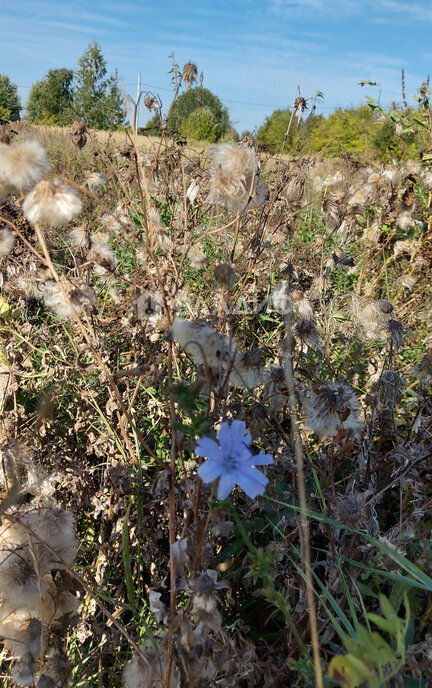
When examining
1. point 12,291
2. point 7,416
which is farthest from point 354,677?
point 12,291

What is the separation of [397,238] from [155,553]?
345 centimetres

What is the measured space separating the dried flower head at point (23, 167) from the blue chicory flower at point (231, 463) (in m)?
0.63

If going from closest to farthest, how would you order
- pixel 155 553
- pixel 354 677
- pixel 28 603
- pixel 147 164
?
pixel 354 677 → pixel 28 603 → pixel 155 553 → pixel 147 164

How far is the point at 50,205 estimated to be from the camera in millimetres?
1109

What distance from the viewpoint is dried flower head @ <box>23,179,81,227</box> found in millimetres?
1107

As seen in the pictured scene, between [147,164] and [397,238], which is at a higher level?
[397,238]

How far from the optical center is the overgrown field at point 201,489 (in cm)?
107

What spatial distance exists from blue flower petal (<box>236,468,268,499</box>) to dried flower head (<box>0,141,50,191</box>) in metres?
0.70

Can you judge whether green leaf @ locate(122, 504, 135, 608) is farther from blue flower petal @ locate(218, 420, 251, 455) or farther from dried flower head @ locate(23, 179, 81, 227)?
dried flower head @ locate(23, 179, 81, 227)

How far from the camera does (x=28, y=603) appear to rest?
4.03 feet

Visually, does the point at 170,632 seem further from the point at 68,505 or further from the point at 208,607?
the point at 68,505

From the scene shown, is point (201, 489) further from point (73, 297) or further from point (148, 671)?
point (73, 297)

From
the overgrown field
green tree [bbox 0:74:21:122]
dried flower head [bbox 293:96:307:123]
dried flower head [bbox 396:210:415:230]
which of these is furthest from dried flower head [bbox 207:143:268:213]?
green tree [bbox 0:74:21:122]

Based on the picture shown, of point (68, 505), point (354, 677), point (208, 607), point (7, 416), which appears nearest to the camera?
point (354, 677)
